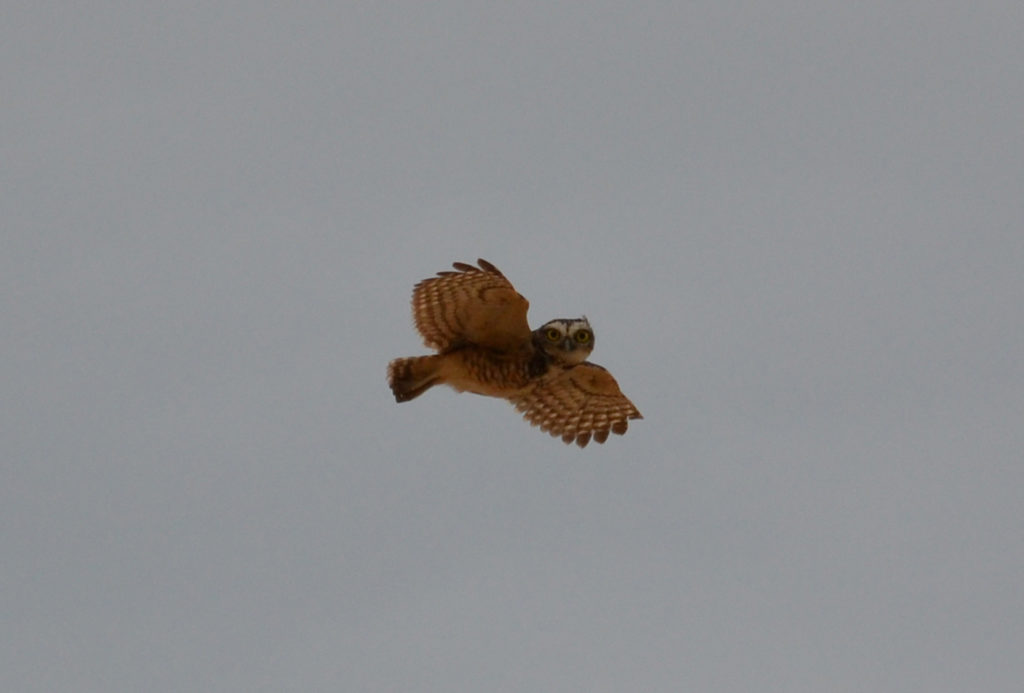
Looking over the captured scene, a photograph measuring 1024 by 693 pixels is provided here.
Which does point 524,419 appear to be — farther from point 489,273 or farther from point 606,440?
point 489,273

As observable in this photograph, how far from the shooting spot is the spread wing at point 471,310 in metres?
16.8

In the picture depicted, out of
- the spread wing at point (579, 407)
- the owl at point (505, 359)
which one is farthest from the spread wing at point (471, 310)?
the spread wing at point (579, 407)

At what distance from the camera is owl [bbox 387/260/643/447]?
17.0 m

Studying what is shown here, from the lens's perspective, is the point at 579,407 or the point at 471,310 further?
the point at 579,407

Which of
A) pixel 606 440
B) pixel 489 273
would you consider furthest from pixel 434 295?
pixel 606 440

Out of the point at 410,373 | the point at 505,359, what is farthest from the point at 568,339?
the point at 410,373

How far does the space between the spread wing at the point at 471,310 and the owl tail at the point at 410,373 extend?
228 mm

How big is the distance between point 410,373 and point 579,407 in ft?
5.79

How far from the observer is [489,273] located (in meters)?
16.8

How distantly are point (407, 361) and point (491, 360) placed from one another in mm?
805

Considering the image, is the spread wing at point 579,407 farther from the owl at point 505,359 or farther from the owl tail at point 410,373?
the owl tail at point 410,373

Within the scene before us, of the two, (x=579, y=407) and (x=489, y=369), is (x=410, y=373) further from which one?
(x=579, y=407)

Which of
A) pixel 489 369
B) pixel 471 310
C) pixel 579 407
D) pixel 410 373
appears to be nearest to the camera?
pixel 471 310

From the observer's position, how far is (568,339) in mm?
17266
